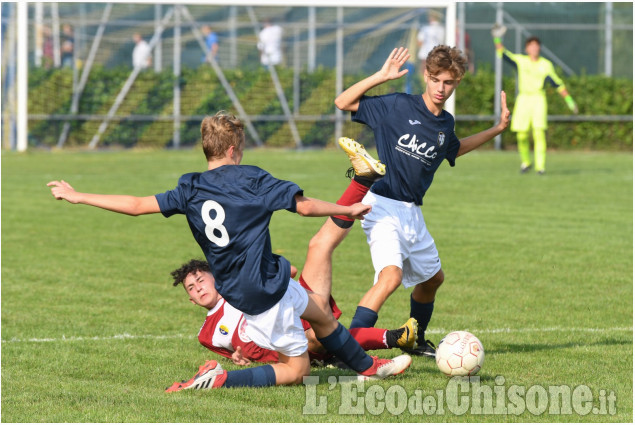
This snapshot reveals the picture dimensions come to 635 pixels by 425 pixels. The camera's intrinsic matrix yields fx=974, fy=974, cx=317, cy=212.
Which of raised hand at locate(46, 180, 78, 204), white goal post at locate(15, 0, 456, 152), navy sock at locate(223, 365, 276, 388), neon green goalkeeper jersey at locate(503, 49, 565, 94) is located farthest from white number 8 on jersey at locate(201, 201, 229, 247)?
white goal post at locate(15, 0, 456, 152)

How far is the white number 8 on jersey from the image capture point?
4879mm

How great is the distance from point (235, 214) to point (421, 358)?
1.91 meters

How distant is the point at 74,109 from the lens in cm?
2381

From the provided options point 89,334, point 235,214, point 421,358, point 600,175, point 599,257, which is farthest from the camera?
point 600,175

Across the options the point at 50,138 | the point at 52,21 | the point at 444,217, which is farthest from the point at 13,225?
the point at 52,21

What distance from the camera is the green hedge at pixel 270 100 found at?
78.5 feet

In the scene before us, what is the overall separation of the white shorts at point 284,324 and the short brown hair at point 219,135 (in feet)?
2.62

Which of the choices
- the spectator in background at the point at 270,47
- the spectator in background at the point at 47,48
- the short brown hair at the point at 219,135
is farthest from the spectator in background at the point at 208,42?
the short brown hair at the point at 219,135

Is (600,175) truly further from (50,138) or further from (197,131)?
(50,138)

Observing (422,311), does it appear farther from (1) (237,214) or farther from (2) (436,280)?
(1) (237,214)

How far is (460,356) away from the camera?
17.7ft

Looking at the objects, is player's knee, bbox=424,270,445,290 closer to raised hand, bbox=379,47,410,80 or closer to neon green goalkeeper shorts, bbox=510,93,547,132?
raised hand, bbox=379,47,410,80

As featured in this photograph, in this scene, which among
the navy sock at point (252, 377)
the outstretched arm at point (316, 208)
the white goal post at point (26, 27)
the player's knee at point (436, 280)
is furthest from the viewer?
the white goal post at point (26, 27)

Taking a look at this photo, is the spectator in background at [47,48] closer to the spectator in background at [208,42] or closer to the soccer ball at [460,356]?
the spectator in background at [208,42]
